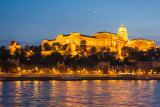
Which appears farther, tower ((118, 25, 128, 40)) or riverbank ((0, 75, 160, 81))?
tower ((118, 25, 128, 40))

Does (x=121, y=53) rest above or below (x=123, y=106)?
above

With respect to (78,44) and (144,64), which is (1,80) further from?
(78,44)

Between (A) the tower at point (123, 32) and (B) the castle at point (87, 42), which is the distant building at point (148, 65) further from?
(A) the tower at point (123, 32)

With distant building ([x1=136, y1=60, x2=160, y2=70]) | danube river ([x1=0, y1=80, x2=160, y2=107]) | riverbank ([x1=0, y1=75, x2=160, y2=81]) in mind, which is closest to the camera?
danube river ([x1=0, y1=80, x2=160, y2=107])

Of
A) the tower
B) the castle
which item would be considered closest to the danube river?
the castle

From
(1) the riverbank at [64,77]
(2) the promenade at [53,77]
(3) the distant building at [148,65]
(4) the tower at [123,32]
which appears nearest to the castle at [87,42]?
(4) the tower at [123,32]

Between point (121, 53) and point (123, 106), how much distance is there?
103 m

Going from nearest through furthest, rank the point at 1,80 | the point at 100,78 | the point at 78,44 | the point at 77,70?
1. the point at 1,80
2. the point at 100,78
3. the point at 77,70
4. the point at 78,44

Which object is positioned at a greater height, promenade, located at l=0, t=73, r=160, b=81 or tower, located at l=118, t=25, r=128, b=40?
tower, located at l=118, t=25, r=128, b=40

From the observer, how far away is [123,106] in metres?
Result: 26.1

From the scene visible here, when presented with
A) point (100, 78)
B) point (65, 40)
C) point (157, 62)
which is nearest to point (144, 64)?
point (157, 62)

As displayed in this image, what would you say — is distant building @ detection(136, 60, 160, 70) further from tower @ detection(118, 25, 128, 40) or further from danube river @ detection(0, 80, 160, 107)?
Answer: tower @ detection(118, 25, 128, 40)

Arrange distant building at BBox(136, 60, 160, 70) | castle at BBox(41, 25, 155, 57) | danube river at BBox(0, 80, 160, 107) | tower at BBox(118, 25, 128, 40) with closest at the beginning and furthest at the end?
danube river at BBox(0, 80, 160, 107)
distant building at BBox(136, 60, 160, 70)
castle at BBox(41, 25, 155, 57)
tower at BBox(118, 25, 128, 40)

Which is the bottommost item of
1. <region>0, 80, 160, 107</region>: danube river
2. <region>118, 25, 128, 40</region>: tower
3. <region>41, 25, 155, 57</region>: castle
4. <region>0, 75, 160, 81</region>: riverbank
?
<region>0, 80, 160, 107</region>: danube river
